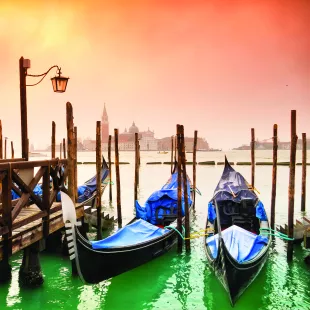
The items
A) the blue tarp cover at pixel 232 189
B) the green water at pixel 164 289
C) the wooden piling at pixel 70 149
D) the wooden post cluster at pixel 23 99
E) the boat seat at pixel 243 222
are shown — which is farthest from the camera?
the blue tarp cover at pixel 232 189

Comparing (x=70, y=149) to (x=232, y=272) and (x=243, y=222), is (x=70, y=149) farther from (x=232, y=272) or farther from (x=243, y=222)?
(x=243, y=222)

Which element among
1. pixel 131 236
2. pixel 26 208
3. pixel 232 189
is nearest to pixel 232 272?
pixel 131 236

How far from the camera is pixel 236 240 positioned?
15.5 ft

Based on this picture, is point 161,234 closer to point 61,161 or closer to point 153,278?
point 153,278

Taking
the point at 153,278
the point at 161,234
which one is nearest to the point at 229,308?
the point at 153,278

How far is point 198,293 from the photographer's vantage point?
4566mm

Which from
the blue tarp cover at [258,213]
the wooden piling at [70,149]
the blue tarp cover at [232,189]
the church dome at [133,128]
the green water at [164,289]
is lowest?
the green water at [164,289]

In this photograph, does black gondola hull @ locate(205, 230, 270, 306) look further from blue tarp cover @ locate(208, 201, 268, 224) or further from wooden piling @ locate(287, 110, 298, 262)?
blue tarp cover @ locate(208, 201, 268, 224)

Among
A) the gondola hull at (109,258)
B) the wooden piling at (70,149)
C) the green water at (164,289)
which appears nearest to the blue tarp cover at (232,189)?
the green water at (164,289)

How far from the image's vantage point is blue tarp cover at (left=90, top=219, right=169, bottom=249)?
14.6ft

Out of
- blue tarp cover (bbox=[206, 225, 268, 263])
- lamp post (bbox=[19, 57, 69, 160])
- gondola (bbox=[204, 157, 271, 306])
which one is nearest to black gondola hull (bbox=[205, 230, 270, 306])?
gondola (bbox=[204, 157, 271, 306])

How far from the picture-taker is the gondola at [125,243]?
3668 millimetres

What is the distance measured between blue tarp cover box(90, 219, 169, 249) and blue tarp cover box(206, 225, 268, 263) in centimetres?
84

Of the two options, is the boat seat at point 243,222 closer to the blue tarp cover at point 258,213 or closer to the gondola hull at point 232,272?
the blue tarp cover at point 258,213
